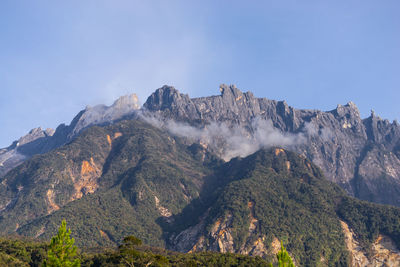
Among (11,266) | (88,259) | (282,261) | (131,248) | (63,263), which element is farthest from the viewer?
(88,259)

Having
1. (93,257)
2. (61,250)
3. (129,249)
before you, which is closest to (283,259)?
(61,250)

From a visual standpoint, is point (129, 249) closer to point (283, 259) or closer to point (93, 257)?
point (283, 259)

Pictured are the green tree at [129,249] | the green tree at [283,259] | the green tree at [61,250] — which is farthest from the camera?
the green tree at [129,249]

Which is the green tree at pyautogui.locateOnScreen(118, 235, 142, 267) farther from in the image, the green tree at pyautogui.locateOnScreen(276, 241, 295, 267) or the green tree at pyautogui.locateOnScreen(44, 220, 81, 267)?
the green tree at pyautogui.locateOnScreen(276, 241, 295, 267)

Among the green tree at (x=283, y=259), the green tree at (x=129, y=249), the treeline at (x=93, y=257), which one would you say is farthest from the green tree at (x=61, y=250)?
the green tree at (x=283, y=259)

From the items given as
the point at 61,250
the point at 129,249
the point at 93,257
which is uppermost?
the point at 129,249

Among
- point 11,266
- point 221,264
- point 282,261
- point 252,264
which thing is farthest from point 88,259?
point 282,261

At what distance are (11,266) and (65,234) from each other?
92188 millimetres

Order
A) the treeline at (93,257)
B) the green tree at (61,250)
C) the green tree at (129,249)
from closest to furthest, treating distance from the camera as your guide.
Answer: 1. the green tree at (61,250)
2. the treeline at (93,257)
3. the green tree at (129,249)

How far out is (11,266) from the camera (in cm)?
15550

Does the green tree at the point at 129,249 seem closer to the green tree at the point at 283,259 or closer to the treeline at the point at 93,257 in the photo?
the treeline at the point at 93,257

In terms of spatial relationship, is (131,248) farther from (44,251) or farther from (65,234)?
(44,251)

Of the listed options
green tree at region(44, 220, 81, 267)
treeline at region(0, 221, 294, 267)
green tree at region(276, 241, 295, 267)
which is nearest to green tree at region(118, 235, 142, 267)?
treeline at region(0, 221, 294, 267)

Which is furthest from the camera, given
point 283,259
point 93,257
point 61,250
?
point 93,257
